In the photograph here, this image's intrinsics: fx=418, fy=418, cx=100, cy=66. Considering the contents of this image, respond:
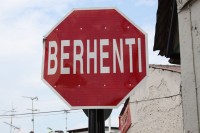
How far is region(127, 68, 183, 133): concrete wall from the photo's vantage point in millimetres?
11312

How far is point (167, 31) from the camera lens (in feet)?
23.0

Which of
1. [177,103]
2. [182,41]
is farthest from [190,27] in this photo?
[177,103]

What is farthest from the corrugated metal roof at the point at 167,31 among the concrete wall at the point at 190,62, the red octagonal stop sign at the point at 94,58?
the red octagonal stop sign at the point at 94,58

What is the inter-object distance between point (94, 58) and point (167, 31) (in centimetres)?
444

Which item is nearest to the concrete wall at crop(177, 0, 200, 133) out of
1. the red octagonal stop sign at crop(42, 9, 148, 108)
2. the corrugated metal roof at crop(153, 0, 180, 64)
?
the corrugated metal roof at crop(153, 0, 180, 64)

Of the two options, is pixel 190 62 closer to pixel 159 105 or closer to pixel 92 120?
pixel 92 120

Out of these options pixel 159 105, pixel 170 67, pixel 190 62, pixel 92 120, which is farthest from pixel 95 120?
pixel 170 67

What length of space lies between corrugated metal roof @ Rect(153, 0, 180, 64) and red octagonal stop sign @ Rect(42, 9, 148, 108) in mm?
3508

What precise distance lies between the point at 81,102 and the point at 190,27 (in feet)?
9.02

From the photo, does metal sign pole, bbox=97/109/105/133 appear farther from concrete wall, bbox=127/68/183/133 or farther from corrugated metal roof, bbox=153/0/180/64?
concrete wall, bbox=127/68/183/133

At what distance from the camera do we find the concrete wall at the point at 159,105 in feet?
37.1

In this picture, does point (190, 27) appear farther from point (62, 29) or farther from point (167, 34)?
point (62, 29)

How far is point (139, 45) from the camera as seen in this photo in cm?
277

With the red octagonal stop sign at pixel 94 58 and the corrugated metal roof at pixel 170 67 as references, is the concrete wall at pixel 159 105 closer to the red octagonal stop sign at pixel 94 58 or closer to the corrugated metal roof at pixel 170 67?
the corrugated metal roof at pixel 170 67
